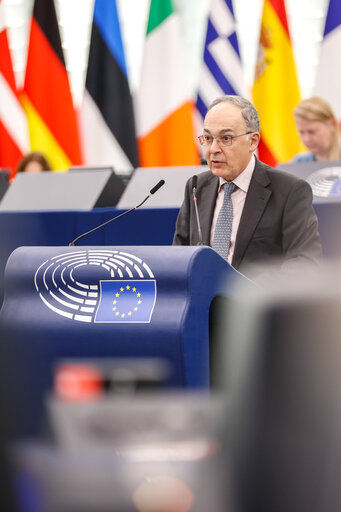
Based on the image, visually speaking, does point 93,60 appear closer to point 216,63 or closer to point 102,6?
point 102,6

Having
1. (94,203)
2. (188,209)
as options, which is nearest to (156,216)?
(94,203)

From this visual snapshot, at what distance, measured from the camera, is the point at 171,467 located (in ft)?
2.56

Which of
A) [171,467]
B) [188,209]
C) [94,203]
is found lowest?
[94,203]

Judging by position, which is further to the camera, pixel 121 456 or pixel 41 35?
pixel 41 35

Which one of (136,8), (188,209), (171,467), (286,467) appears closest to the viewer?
(286,467)

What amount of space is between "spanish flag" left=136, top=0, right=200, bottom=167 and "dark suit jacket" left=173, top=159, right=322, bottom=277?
3.83 m

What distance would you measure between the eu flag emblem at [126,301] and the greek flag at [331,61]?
453cm

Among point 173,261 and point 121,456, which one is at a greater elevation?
point 121,456

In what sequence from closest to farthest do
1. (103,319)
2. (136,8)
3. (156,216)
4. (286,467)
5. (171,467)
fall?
(286,467)
(171,467)
(103,319)
(156,216)
(136,8)

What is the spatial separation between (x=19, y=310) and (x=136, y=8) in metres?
8.32

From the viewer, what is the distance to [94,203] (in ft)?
13.2

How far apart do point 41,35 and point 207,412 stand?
6591mm

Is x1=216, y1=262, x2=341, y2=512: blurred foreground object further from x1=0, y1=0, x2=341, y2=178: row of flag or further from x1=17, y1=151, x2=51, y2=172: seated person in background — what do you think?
x1=0, y1=0, x2=341, y2=178: row of flag

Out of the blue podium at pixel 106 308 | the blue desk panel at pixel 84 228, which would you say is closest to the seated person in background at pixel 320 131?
the blue desk panel at pixel 84 228
